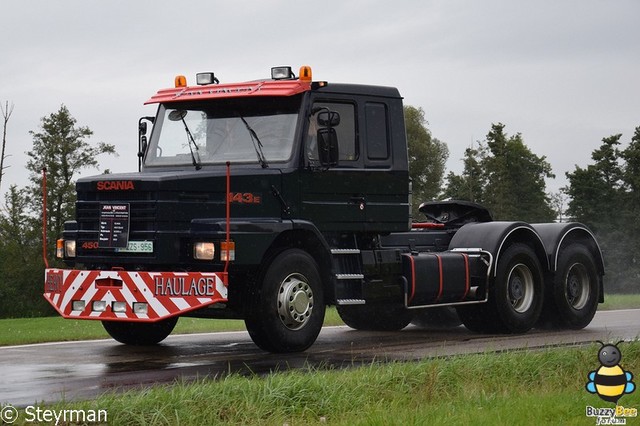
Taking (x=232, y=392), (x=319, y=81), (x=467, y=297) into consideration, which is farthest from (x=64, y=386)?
(x=467, y=297)

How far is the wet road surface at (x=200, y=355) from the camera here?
10.6 metres

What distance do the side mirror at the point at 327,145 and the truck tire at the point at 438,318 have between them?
4866 millimetres

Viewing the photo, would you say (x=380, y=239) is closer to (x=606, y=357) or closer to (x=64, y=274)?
(x=64, y=274)

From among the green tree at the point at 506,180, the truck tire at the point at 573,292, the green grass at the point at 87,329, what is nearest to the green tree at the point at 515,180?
the green tree at the point at 506,180

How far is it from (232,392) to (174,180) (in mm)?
4418

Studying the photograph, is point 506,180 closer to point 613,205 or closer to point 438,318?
point 613,205

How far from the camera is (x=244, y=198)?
43.6 feet

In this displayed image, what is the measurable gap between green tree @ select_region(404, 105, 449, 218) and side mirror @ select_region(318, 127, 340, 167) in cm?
6371

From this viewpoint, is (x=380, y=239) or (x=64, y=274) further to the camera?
(x=380, y=239)

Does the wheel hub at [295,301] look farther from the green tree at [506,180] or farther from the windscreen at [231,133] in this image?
the green tree at [506,180]

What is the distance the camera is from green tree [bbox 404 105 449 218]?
266 ft

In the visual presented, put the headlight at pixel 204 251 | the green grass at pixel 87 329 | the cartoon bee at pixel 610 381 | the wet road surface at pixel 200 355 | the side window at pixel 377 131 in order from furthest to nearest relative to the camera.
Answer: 1. the green grass at pixel 87 329
2. the side window at pixel 377 131
3. the headlight at pixel 204 251
4. the wet road surface at pixel 200 355
5. the cartoon bee at pixel 610 381

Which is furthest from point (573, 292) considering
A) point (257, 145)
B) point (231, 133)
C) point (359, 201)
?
point (231, 133)

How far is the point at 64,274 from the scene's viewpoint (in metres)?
13.3
